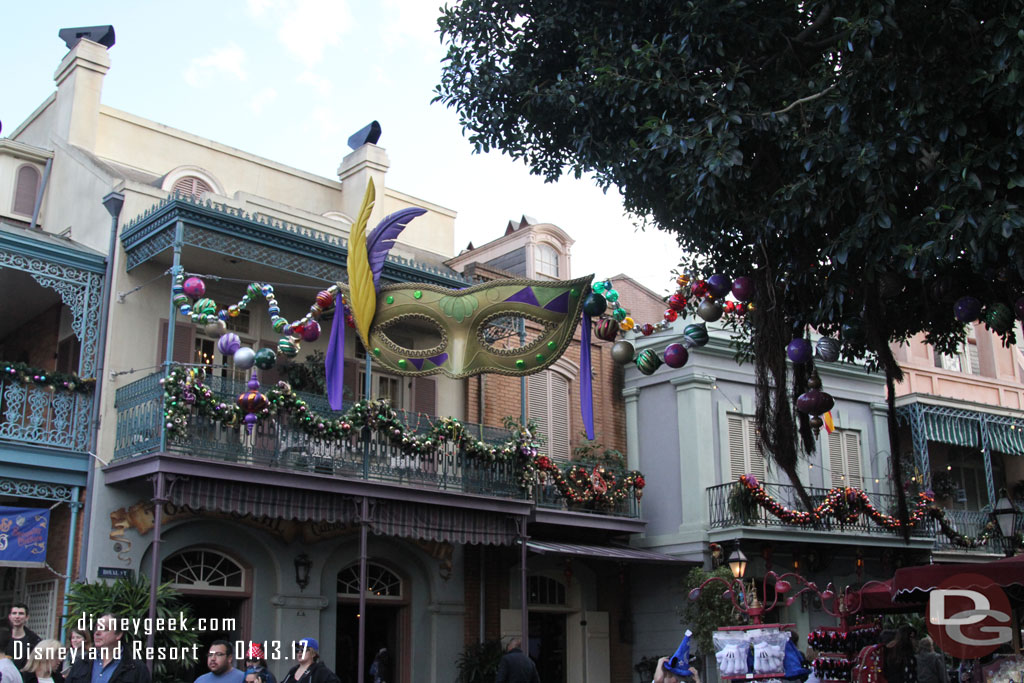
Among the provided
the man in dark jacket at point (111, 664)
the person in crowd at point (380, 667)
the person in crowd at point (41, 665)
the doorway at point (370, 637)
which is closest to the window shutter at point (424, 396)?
the doorway at point (370, 637)

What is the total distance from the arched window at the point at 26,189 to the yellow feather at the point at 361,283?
839 cm

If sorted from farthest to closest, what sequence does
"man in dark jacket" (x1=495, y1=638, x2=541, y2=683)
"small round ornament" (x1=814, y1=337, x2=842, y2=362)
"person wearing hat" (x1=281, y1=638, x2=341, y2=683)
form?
"man in dark jacket" (x1=495, y1=638, x2=541, y2=683)
"small round ornament" (x1=814, y1=337, x2=842, y2=362)
"person wearing hat" (x1=281, y1=638, x2=341, y2=683)

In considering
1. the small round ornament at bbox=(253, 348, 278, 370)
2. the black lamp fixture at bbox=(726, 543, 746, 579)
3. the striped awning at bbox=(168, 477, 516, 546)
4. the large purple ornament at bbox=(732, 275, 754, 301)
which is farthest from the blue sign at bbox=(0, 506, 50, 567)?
the black lamp fixture at bbox=(726, 543, 746, 579)

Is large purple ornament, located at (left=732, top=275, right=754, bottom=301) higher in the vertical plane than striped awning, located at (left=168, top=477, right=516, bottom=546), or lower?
higher

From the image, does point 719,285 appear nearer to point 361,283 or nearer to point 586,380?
point 586,380

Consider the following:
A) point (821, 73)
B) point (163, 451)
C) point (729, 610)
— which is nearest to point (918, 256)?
point (821, 73)

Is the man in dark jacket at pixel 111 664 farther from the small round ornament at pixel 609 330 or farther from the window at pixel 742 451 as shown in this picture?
the window at pixel 742 451

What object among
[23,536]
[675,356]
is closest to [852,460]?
[675,356]

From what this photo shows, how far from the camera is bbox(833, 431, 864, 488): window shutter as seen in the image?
23.3 meters

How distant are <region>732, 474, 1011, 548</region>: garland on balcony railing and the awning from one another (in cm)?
177

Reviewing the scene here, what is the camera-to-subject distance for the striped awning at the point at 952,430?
923 inches

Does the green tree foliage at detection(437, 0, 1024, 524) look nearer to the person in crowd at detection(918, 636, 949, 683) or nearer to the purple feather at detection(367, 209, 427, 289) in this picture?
the purple feather at detection(367, 209, 427, 289)

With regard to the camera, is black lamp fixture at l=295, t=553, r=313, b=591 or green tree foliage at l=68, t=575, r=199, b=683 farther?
black lamp fixture at l=295, t=553, r=313, b=591

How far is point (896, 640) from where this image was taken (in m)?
12.4
